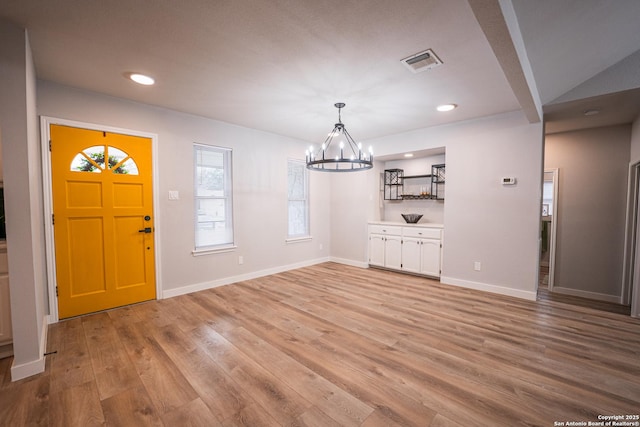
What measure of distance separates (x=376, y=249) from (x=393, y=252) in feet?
1.23

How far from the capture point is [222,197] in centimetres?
431

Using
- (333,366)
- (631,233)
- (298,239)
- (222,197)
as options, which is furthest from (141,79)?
(631,233)

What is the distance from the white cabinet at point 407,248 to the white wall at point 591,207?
74.3 inches

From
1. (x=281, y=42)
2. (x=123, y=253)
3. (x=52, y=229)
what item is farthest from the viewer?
(x=123, y=253)

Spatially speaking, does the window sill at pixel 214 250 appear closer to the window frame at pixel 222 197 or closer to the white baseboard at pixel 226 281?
the window frame at pixel 222 197

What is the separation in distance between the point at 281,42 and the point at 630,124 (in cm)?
490

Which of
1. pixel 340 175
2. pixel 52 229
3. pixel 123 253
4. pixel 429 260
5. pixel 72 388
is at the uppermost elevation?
pixel 340 175

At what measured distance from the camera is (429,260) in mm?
4605

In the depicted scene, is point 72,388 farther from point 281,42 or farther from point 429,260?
point 429,260

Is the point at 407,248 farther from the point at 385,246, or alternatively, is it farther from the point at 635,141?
the point at 635,141

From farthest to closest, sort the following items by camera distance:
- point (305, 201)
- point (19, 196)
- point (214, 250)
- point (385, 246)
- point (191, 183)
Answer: point (305, 201)
point (385, 246)
point (214, 250)
point (191, 183)
point (19, 196)

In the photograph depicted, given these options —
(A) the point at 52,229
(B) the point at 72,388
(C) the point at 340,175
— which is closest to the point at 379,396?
(B) the point at 72,388

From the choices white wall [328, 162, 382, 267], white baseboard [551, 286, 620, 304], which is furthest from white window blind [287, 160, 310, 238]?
white baseboard [551, 286, 620, 304]

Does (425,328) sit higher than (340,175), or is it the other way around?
(340,175)
